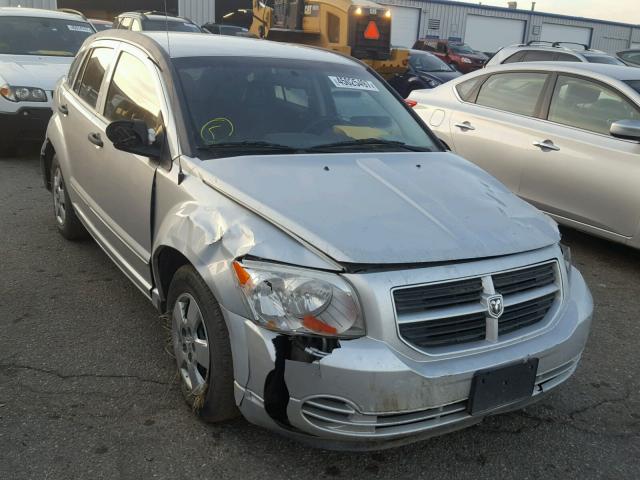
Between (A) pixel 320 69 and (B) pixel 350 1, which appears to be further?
(B) pixel 350 1

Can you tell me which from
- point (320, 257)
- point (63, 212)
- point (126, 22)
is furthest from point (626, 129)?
point (126, 22)

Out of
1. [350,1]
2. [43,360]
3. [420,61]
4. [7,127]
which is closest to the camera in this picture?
[43,360]

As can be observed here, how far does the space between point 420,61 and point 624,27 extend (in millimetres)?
36314

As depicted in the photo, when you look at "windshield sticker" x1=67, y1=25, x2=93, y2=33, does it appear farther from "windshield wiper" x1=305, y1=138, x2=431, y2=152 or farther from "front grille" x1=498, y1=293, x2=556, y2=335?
"front grille" x1=498, y1=293, x2=556, y2=335

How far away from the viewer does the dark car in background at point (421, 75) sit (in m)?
14.3

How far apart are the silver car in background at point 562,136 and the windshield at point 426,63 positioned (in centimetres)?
941

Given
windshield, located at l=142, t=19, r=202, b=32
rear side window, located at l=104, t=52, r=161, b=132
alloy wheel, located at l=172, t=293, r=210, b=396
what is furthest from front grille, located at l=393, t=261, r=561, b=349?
windshield, located at l=142, t=19, r=202, b=32

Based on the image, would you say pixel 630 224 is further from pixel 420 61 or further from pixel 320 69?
pixel 420 61

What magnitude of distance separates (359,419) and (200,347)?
2.60 ft

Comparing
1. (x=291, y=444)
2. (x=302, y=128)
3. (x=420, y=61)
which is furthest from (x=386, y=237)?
(x=420, y=61)

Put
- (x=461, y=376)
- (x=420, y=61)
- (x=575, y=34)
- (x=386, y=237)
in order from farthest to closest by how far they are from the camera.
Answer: (x=575, y=34), (x=420, y=61), (x=386, y=237), (x=461, y=376)

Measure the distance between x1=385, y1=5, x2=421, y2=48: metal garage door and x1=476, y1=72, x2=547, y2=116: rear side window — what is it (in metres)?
33.1

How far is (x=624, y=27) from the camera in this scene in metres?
45.1

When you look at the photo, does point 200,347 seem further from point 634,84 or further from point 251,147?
point 634,84
